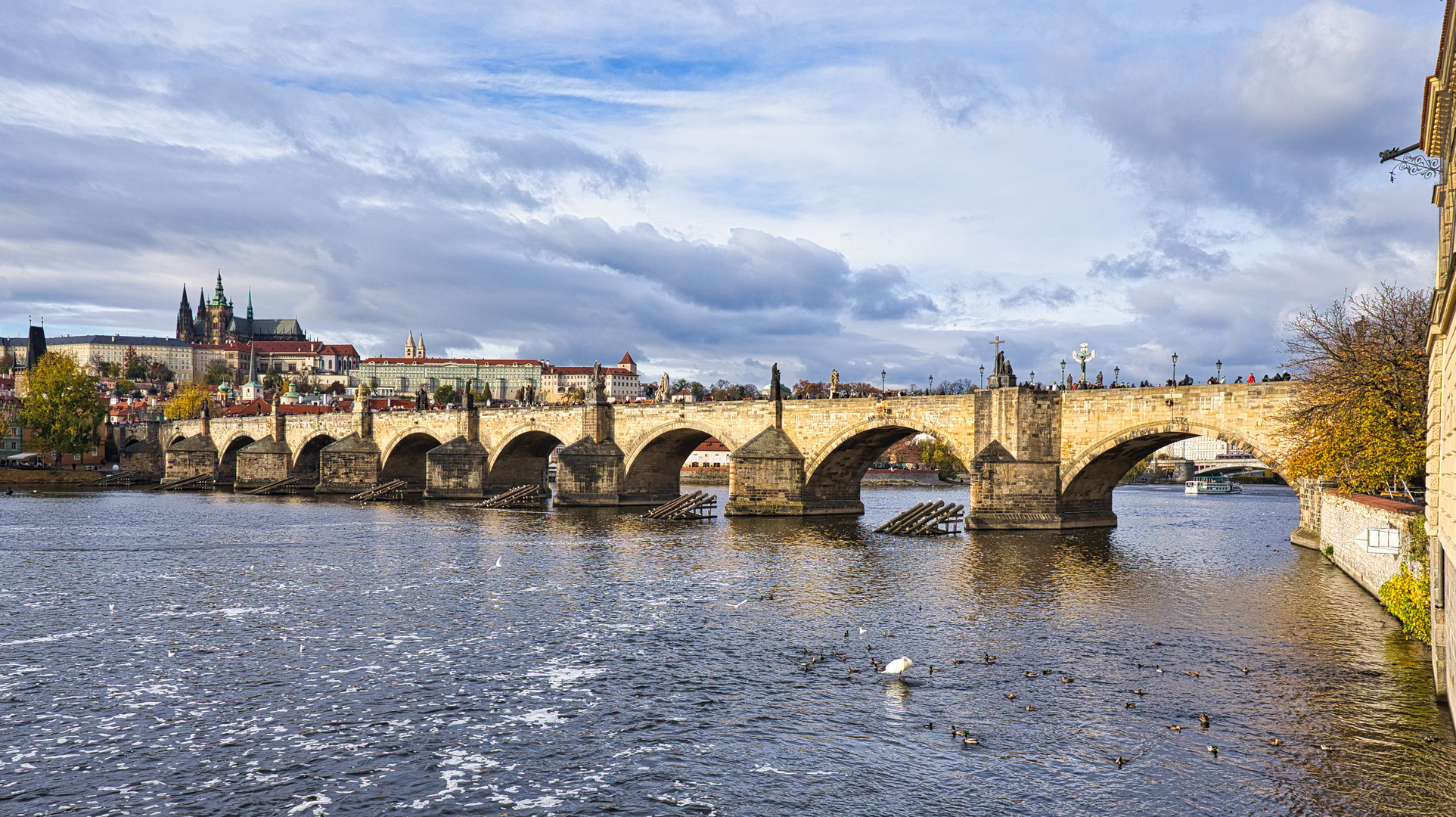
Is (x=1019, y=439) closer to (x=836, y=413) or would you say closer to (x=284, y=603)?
(x=836, y=413)

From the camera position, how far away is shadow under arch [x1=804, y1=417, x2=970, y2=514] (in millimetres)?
42312

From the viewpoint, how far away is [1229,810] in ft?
36.7

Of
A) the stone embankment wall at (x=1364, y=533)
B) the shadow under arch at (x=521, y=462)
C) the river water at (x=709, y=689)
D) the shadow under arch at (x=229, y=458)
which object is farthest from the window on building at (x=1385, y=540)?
the shadow under arch at (x=229, y=458)

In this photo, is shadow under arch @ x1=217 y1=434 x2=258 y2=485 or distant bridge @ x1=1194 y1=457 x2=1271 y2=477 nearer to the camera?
shadow under arch @ x1=217 y1=434 x2=258 y2=485

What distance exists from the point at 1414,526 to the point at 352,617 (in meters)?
21.0

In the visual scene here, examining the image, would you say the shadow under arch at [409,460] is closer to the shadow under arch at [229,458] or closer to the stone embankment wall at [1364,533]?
the shadow under arch at [229,458]

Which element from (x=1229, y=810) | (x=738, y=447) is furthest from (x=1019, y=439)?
(x=1229, y=810)

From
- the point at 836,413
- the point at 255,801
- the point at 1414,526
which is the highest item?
the point at 836,413

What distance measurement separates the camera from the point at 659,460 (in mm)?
56438

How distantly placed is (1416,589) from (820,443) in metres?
27.9

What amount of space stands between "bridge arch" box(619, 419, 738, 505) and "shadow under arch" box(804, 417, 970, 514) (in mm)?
6336

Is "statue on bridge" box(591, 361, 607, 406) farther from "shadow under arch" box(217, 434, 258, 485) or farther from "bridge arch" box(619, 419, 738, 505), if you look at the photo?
"shadow under arch" box(217, 434, 258, 485)

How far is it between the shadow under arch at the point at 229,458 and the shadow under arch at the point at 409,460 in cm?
2149

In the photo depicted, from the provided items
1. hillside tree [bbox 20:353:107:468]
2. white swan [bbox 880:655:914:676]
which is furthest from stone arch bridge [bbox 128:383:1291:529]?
hillside tree [bbox 20:353:107:468]
